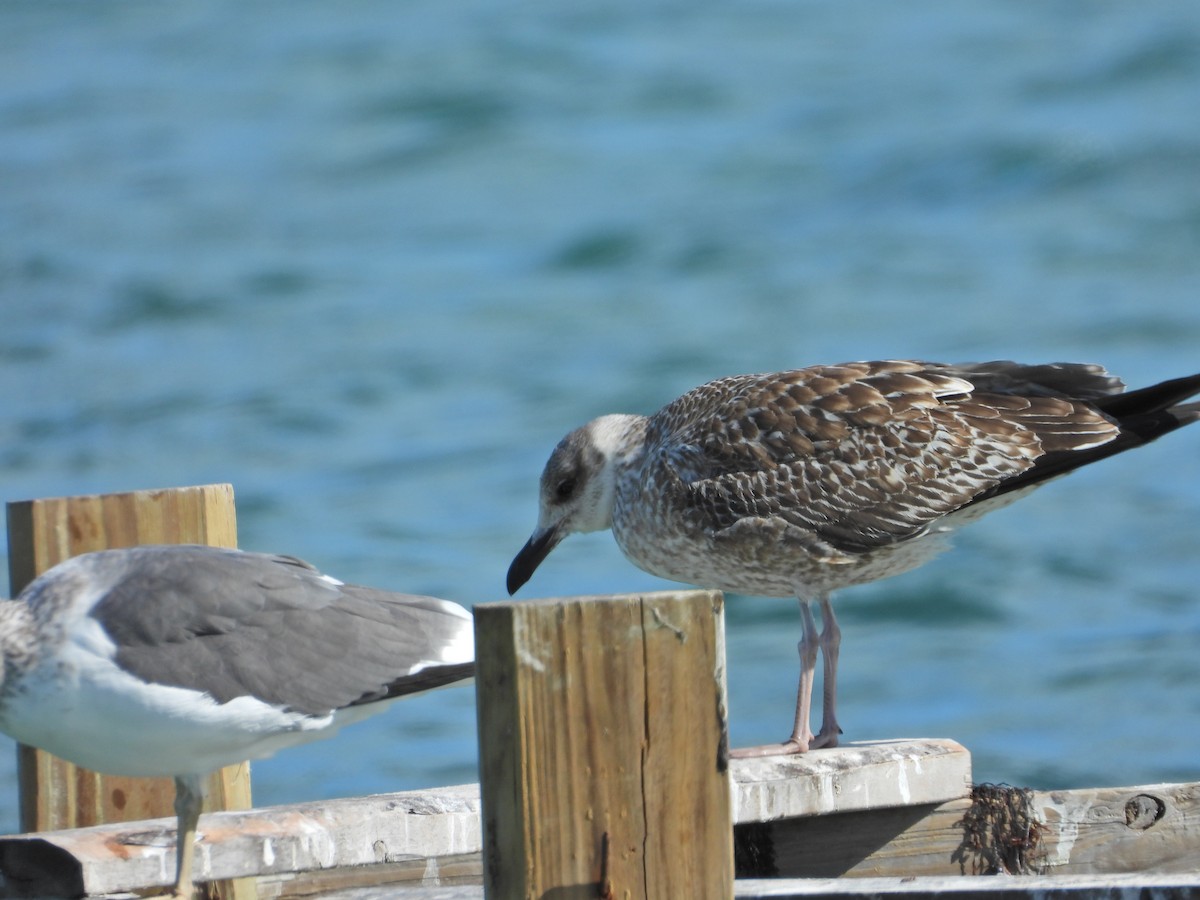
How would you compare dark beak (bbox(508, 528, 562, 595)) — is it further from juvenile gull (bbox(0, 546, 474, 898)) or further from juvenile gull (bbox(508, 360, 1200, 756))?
juvenile gull (bbox(0, 546, 474, 898))

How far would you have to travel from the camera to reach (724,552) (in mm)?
6996

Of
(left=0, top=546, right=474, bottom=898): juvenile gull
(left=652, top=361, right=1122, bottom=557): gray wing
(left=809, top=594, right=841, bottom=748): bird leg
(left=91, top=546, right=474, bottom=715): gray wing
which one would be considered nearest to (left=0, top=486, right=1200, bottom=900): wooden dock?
(left=0, top=546, right=474, bottom=898): juvenile gull

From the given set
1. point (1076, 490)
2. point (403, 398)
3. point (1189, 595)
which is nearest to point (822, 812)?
point (1189, 595)

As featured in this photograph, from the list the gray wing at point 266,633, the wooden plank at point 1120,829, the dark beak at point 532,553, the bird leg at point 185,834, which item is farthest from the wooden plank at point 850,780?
the dark beak at point 532,553

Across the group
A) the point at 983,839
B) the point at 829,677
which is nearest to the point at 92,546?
the point at 829,677

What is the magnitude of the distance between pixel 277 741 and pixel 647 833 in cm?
224

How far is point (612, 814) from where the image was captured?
3.65m

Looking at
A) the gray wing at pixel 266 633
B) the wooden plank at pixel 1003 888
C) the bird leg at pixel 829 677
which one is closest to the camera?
the wooden plank at pixel 1003 888

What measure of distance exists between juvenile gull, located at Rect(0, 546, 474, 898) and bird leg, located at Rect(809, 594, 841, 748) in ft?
5.52

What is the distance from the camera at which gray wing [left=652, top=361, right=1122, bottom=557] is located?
7012 millimetres

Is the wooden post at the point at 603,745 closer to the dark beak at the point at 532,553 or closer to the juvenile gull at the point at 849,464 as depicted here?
the juvenile gull at the point at 849,464

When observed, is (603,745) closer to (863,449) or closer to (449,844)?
(449,844)

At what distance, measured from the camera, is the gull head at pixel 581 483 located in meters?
7.63

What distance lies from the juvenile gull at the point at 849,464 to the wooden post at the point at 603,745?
3.21 m
